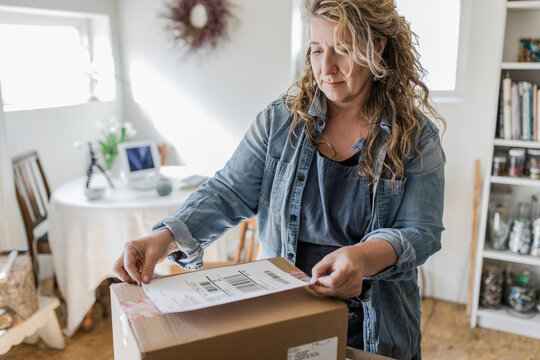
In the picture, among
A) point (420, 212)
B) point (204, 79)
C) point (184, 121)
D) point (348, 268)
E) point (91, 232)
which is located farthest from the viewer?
point (184, 121)

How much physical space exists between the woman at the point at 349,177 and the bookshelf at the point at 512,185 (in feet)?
5.82

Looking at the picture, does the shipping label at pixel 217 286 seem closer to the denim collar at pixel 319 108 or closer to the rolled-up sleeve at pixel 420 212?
the rolled-up sleeve at pixel 420 212

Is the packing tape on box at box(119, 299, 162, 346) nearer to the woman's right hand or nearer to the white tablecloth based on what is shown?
the woman's right hand

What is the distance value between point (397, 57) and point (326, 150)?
0.24 m

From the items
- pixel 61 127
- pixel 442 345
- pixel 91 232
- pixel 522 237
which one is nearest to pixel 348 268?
pixel 91 232

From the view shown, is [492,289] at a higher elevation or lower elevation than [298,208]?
lower

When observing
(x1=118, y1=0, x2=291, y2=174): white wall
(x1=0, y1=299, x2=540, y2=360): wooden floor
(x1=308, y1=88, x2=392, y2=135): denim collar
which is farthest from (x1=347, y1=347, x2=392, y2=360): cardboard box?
(x1=118, y1=0, x2=291, y2=174): white wall

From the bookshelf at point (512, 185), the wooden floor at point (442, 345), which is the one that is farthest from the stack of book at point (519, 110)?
the wooden floor at point (442, 345)

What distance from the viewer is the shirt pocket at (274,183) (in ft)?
3.43

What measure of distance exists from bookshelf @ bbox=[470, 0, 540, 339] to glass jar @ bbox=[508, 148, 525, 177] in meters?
0.04

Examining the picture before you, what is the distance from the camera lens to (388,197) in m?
0.99

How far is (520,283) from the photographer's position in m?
2.83

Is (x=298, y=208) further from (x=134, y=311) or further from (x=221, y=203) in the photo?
(x=134, y=311)

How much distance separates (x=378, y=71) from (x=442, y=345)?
212 centimetres
